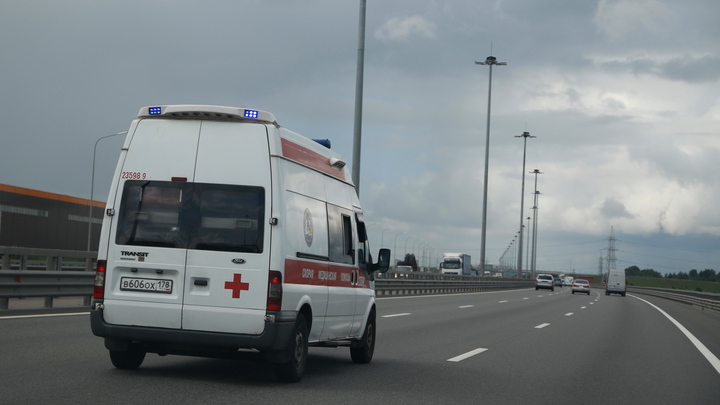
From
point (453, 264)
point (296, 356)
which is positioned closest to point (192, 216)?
point (296, 356)

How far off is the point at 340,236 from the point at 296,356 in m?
1.93

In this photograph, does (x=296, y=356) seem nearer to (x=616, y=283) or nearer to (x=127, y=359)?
(x=127, y=359)

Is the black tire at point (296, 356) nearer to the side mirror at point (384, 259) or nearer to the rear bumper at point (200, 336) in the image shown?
the rear bumper at point (200, 336)

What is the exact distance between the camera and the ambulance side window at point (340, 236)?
400 inches

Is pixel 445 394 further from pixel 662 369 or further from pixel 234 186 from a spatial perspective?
pixel 662 369

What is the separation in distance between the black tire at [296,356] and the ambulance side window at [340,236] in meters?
1.15

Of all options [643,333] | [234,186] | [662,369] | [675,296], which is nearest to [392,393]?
[234,186]

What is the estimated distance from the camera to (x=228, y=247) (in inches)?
335

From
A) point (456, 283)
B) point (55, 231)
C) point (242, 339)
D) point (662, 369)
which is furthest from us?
point (55, 231)

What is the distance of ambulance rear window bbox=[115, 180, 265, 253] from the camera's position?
28.0ft

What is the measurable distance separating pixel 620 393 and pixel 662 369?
3.10 meters

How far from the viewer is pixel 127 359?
933cm

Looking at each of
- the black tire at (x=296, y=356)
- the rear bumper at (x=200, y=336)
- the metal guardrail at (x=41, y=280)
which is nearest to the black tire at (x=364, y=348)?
the black tire at (x=296, y=356)

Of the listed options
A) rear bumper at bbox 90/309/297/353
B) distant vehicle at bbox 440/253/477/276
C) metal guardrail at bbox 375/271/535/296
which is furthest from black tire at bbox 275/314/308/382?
distant vehicle at bbox 440/253/477/276
